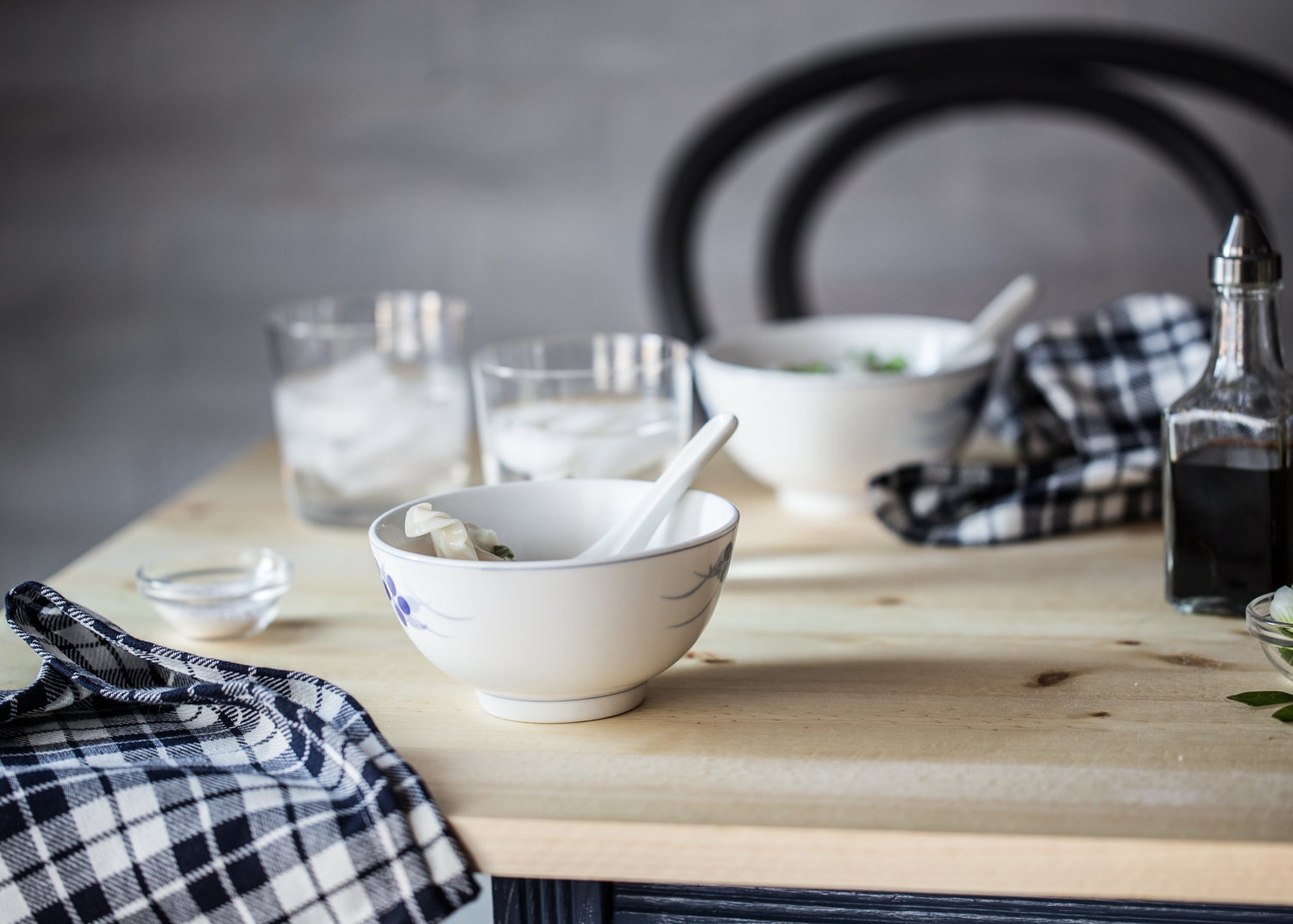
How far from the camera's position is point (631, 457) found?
808mm

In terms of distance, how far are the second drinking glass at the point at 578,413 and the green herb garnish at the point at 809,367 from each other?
15cm

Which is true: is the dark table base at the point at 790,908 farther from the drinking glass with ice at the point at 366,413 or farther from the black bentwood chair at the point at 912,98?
the black bentwood chair at the point at 912,98

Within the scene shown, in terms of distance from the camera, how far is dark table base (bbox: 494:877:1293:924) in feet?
1.65

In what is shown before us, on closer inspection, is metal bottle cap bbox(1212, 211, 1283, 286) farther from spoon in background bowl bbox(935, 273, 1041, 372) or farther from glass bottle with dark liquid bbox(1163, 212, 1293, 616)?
spoon in background bowl bbox(935, 273, 1041, 372)

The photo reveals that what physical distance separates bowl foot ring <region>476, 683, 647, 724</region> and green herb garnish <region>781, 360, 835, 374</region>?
0.45 m

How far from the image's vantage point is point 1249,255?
604 mm

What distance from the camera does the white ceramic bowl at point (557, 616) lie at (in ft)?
1.65

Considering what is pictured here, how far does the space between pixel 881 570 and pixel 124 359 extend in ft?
5.90

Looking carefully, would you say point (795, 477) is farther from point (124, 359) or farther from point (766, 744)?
point (124, 359)

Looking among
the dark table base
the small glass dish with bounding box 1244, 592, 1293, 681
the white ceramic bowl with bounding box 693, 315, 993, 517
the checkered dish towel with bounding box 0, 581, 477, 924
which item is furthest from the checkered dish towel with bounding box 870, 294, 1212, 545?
the checkered dish towel with bounding box 0, 581, 477, 924

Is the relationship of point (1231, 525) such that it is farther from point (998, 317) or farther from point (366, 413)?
point (366, 413)

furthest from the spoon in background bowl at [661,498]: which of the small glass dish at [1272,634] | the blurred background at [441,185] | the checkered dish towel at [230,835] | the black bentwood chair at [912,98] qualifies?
the blurred background at [441,185]

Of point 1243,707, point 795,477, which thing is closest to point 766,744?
point 1243,707

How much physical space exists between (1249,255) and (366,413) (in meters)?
0.58
